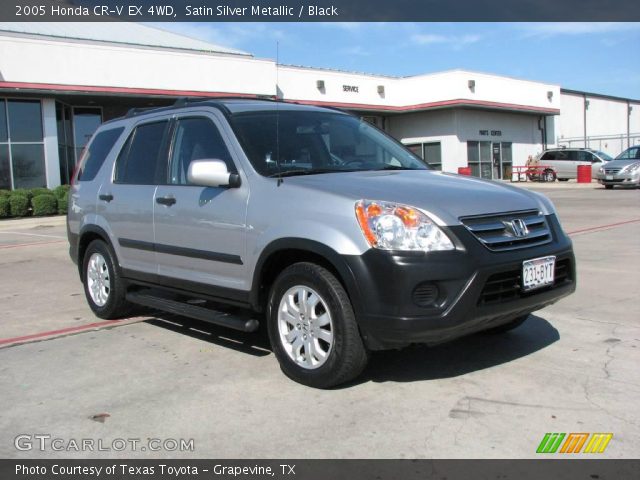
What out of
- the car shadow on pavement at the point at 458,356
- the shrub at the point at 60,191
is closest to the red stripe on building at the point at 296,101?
the shrub at the point at 60,191

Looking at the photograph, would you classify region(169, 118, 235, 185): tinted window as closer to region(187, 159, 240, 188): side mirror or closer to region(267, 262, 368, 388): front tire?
region(187, 159, 240, 188): side mirror

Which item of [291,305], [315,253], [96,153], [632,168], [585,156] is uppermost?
[585,156]

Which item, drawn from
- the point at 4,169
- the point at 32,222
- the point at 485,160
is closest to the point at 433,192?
the point at 32,222

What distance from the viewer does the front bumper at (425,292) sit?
11.8 ft

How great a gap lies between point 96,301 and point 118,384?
6.90 ft

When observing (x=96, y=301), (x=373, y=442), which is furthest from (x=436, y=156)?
(x=373, y=442)

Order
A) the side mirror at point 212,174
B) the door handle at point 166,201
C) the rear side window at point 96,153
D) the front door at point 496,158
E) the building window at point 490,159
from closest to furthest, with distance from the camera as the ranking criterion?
the side mirror at point 212,174
the door handle at point 166,201
the rear side window at point 96,153
the building window at point 490,159
the front door at point 496,158

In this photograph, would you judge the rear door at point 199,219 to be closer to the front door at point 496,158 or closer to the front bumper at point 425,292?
the front bumper at point 425,292

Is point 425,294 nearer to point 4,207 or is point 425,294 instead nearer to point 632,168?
point 4,207

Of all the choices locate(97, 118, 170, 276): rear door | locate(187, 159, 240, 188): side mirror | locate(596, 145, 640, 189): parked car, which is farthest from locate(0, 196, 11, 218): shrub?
locate(596, 145, 640, 189): parked car

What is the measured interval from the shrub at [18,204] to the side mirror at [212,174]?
17.0 metres

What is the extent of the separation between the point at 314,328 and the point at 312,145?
1.56 metres

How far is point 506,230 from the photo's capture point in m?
3.97
